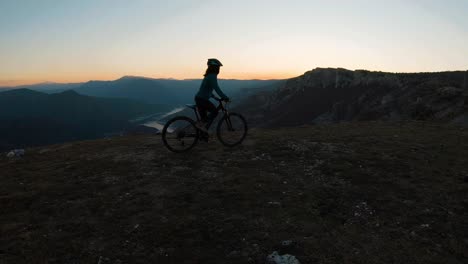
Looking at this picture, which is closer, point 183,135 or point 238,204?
point 238,204

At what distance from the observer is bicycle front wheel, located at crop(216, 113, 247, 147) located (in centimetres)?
1574

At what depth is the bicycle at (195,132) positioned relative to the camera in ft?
49.1

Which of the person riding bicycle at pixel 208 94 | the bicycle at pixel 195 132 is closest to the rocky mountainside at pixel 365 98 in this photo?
the bicycle at pixel 195 132

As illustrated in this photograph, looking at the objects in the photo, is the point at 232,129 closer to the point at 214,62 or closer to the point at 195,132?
the point at 195,132

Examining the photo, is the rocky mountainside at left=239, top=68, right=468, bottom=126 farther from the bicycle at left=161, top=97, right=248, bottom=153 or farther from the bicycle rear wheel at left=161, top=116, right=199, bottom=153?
the bicycle rear wheel at left=161, top=116, right=199, bottom=153

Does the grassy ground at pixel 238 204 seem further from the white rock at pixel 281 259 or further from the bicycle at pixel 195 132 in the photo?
the bicycle at pixel 195 132

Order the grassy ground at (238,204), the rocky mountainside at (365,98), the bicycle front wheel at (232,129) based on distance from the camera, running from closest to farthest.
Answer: the grassy ground at (238,204) → the bicycle front wheel at (232,129) → the rocky mountainside at (365,98)

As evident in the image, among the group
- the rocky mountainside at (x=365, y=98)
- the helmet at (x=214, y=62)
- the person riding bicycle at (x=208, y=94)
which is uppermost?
the helmet at (x=214, y=62)

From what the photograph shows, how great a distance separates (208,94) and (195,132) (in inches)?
65.0

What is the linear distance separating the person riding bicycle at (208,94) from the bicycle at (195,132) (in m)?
0.19

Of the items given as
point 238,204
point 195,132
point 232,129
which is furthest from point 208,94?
point 238,204

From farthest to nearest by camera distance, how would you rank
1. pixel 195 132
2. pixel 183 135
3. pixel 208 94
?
pixel 195 132, pixel 183 135, pixel 208 94

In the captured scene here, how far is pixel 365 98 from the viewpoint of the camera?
109875 mm

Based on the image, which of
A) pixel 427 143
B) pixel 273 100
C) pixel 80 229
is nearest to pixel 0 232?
pixel 80 229
